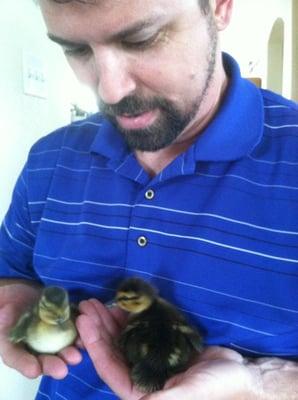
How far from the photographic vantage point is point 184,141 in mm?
856

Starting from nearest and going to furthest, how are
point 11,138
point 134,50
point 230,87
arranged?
point 134,50 < point 230,87 < point 11,138

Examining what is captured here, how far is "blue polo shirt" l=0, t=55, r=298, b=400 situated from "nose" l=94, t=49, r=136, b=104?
0.15m

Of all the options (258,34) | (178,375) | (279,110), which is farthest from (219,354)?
(258,34)

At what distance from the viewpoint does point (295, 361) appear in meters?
0.72

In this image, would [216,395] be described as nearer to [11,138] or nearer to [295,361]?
[295,361]

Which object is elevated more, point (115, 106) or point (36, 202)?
point (115, 106)

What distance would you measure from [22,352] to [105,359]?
0.60 feet

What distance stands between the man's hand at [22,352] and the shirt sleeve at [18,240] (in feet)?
0.17

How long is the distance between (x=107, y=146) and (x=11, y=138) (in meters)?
0.50

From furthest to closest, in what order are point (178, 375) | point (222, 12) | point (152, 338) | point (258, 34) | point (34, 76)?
1. point (258, 34)
2. point (34, 76)
3. point (222, 12)
4. point (152, 338)
5. point (178, 375)

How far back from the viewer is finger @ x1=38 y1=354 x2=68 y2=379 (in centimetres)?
70

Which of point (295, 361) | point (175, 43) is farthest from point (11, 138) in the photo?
point (295, 361)

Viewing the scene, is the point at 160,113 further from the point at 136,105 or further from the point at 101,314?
the point at 101,314

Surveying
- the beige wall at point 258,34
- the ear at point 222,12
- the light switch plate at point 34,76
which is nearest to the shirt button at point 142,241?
the ear at point 222,12
